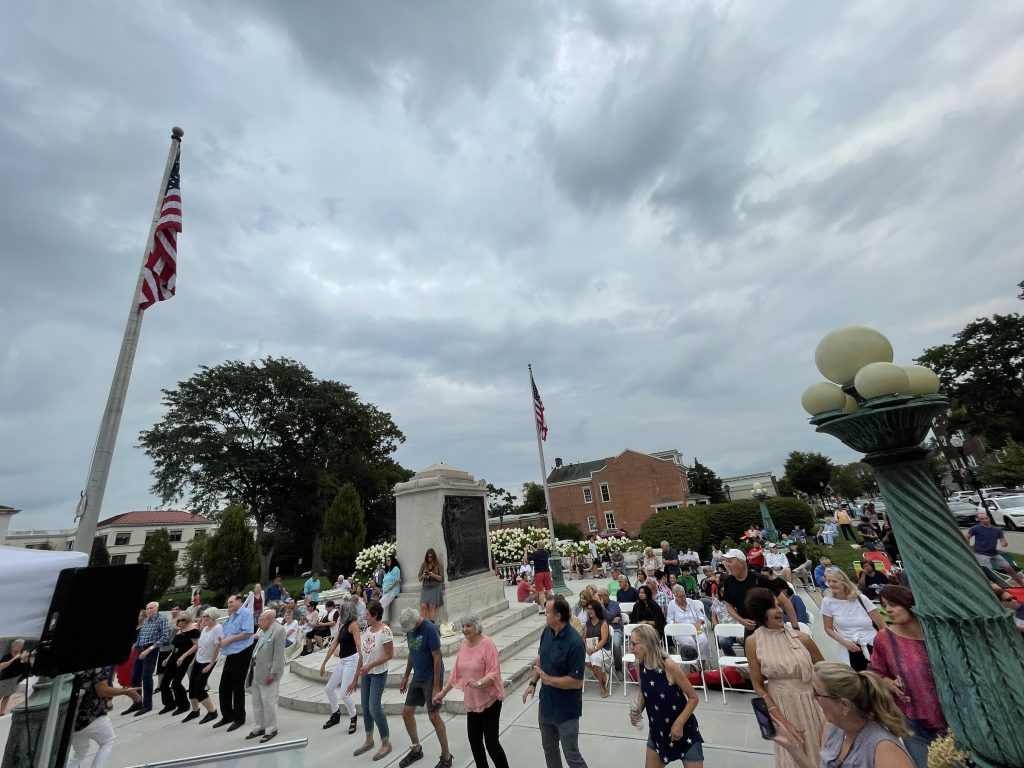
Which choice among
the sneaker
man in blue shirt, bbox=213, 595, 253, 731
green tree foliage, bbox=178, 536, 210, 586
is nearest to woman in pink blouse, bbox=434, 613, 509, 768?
the sneaker

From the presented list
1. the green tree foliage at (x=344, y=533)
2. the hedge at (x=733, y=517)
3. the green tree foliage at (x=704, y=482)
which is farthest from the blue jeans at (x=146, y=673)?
the green tree foliage at (x=704, y=482)

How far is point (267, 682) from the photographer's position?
6.21 metres

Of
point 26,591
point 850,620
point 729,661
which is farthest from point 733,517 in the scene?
point 26,591

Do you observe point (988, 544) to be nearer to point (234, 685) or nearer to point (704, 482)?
point (234, 685)

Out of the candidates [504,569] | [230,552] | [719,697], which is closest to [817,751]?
[719,697]

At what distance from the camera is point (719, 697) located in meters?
6.41

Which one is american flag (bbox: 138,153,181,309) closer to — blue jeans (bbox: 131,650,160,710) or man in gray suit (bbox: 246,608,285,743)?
man in gray suit (bbox: 246,608,285,743)

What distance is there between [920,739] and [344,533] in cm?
3022

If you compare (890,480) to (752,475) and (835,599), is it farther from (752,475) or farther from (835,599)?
(752,475)

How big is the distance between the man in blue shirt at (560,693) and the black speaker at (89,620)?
327cm

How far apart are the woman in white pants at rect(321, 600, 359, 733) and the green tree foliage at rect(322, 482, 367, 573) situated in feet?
78.3

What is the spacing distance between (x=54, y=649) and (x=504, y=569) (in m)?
19.9

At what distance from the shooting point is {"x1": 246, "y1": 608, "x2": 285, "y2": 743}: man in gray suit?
6141 mm

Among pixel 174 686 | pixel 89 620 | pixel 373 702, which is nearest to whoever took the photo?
pixel 89 620
